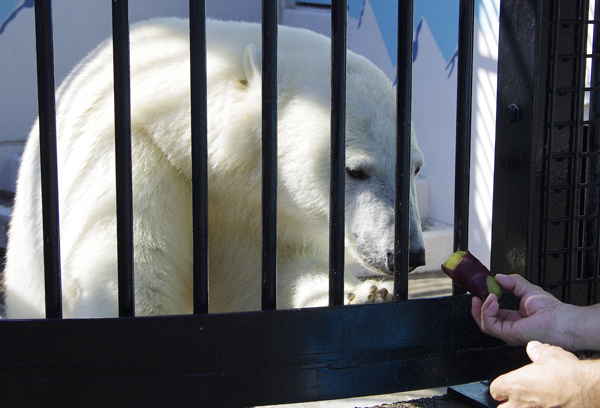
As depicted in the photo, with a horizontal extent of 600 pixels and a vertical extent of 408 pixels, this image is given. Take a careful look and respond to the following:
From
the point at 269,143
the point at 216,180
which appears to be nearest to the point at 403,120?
the point at 269,143

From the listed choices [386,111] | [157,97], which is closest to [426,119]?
[386,111]

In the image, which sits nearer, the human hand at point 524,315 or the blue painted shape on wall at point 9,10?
the human hand at point 524,315

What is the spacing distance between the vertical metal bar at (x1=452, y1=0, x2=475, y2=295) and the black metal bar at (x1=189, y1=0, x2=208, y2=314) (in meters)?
0.54

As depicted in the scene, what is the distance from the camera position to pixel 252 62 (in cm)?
184

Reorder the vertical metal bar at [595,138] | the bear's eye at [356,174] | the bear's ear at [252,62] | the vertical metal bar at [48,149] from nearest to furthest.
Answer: the vertical metal bar at [48,149] → the vertical metal bar at [595,138] → the bear's ear at [252,62] → the bear's eye at [356,174]

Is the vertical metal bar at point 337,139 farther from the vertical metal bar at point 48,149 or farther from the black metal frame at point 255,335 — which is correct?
the vertical metal bar at point 48,149

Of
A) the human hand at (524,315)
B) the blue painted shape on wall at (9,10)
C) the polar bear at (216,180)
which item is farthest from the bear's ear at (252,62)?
the blue painted shape on wall at (9,10)

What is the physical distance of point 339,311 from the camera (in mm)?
1230

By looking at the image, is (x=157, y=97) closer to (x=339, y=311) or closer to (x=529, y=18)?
(x=339, y=311)

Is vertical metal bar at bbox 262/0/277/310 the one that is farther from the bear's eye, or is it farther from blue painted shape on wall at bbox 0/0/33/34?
blue painted shape on wall at bbox 0/0/33/34

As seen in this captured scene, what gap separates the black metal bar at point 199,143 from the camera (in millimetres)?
1141

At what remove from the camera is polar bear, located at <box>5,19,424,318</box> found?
162 cm

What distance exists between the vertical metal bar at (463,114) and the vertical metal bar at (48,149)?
827 mm

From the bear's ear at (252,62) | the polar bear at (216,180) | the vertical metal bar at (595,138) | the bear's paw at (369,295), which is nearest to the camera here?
the vertical metal bar at (595,138)
